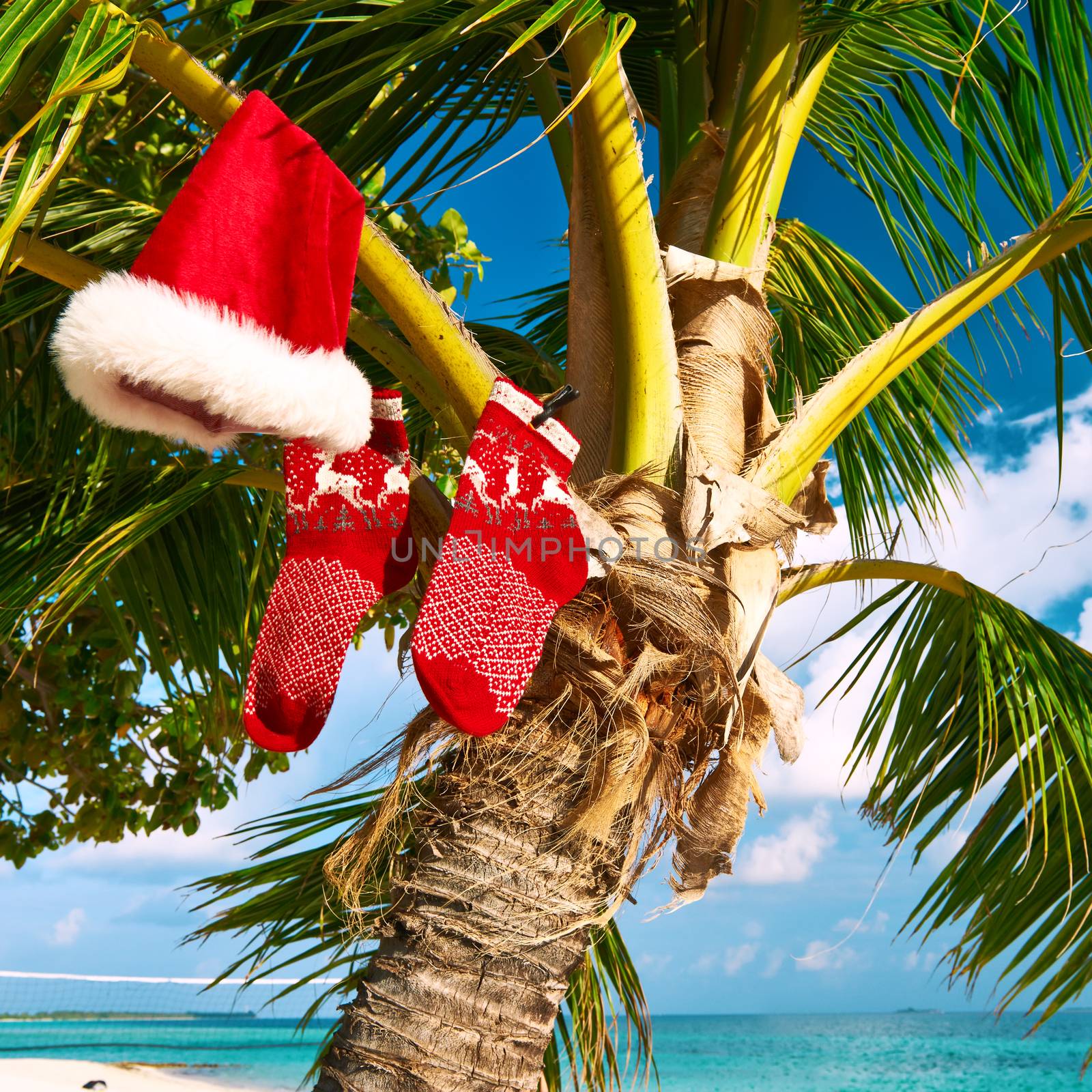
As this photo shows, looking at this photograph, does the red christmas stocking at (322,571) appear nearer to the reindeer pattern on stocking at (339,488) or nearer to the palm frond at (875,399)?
the reindeer pattern on stocking at (339,488)

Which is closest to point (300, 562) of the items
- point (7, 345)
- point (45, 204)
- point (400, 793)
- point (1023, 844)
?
point (400, 793)

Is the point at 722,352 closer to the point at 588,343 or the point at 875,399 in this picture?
the point at 588,343

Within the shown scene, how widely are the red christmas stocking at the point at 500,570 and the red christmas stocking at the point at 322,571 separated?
219 mm

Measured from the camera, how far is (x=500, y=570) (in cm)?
133

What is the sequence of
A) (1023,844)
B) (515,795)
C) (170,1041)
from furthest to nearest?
(170,1041) → (1023,844) → (515,795)

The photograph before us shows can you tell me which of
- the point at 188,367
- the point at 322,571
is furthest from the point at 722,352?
the point at 188,367

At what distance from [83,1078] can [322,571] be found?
15649mm

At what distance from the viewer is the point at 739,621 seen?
1435 mm

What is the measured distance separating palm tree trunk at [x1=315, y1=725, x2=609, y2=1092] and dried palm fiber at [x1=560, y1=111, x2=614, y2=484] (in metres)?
0.52

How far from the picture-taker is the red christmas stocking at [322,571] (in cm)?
145

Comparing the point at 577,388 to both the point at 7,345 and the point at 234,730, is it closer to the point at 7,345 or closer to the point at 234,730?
the point at 7,345

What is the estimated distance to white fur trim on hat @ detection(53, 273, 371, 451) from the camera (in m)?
1.01

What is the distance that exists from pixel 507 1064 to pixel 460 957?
6.3 inches

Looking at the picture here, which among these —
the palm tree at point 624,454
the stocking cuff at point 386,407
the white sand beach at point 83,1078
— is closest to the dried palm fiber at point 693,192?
the palm tree at point 624,454
